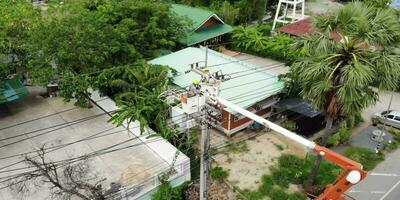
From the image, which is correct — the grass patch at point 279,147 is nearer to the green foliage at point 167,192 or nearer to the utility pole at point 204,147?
the green foliage at point 167,192

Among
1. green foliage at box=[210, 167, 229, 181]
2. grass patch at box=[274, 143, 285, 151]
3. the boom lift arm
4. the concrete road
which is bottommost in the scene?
the concrete road

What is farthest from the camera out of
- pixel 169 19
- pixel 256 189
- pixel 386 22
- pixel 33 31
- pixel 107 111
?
pixel 169 19

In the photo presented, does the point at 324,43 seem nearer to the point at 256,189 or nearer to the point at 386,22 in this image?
the point at 386,22

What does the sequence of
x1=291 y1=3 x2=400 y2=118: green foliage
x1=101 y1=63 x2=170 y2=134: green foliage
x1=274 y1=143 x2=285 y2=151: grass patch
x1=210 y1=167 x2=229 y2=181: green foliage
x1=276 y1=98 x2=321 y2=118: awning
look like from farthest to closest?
1. x1=276 y1=98 x2=321 y2=118: awning
2. x1=274 y1=143 x2=285 y2=151: grass patch
3. x1=101 y1=63 x2=170 y2=134: green foliage
4. x1=210 y1=167 x2=229 y2=181: green foliage
5. x1=291 y1=3 x2=400 y2=118: green foliage

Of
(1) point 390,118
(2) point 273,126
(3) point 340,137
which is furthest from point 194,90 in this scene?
(1) point 390,118

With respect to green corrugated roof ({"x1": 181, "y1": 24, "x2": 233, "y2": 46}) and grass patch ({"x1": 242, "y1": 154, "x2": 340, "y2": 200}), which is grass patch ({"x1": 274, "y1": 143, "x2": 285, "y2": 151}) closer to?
grass patch ({"x1": 242, "y1": 154, "x2": 340, "y2": 200})

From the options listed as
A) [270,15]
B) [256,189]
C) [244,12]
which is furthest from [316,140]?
[270,15]

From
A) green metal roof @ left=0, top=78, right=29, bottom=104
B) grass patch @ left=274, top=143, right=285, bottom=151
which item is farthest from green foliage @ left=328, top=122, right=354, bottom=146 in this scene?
green metal roof @ left=0, top=78, right=29, bottom=104
